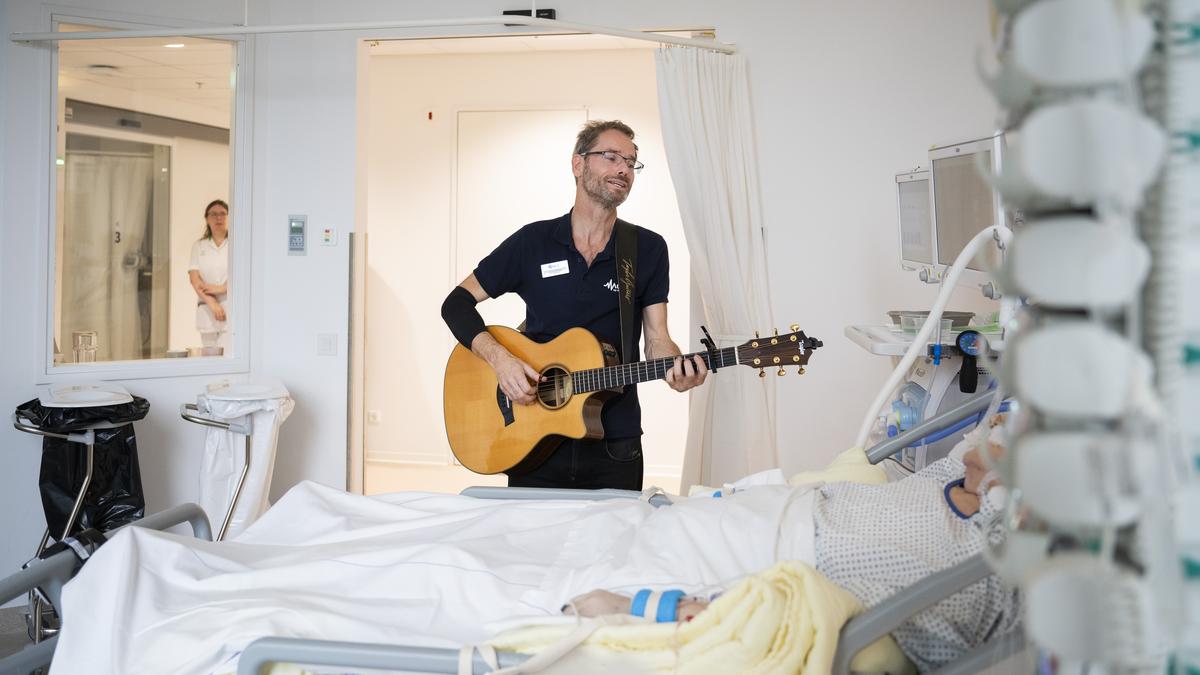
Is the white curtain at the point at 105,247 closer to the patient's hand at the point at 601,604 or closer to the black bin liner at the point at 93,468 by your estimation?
the black bin liner at the point at 93,468

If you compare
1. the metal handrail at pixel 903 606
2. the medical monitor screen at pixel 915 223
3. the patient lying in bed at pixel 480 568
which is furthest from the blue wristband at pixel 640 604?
the medical monitor screen at pixel 915 223

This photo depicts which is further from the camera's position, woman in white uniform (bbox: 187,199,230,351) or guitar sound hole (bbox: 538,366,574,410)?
woman in white uniform (bbox: 187,199,230,351)

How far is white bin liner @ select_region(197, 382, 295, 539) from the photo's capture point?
3.95 m

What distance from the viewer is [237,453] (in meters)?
4.02

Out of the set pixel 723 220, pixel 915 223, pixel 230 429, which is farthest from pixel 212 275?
pixel 915 223

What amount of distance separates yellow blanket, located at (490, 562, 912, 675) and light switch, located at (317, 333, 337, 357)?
321 centimetres

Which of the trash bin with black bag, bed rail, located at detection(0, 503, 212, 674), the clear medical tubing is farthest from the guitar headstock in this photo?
the trash bin with black bag

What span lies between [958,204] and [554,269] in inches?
49.6

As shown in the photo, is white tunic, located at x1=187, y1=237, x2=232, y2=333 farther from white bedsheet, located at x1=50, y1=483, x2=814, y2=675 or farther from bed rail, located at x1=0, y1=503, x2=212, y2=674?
bed rail, located at x1=0, y1=503, x2=212, y2=674

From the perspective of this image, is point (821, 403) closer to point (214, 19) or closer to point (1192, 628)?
point (214, 19)

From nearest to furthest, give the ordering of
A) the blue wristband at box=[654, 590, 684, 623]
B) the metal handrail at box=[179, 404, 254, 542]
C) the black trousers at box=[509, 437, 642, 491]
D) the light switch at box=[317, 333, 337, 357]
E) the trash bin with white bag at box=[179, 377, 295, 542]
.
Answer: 1. the blue wristband at box=[654, 590, 684, 623]
2. the black trousers at box=[509, 437, 642, 491]
3. the metal handrail at box=[179, 404, 254, 542]
4. the trash bin with white bag at box=[179, 377, 295, 542]
5. the light switch at box=[317, 333, 337, 357]

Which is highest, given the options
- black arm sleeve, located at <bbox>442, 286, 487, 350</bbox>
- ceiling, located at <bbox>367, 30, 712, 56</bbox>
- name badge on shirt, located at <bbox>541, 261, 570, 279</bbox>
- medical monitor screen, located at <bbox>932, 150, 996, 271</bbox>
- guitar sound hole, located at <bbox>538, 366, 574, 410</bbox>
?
ceiling, located at <bbox>367, 30, 712, 56</bbox>

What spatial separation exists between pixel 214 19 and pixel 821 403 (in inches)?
127

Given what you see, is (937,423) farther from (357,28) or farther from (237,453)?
(237,453)
